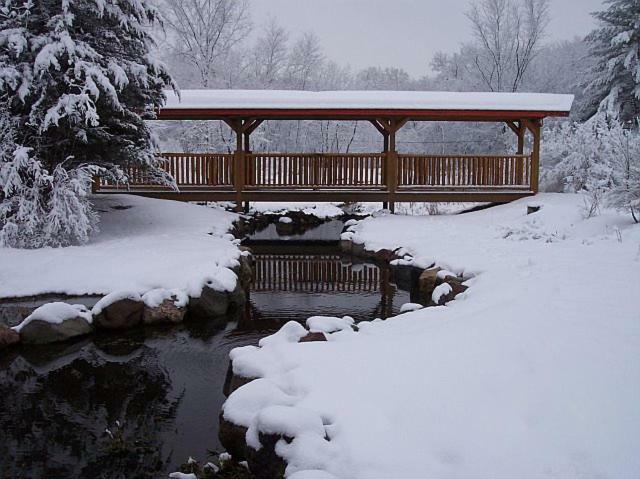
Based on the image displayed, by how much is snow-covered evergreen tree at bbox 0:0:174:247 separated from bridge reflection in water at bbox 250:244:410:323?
3094 mm

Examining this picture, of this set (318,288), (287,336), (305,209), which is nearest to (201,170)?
(305,209)

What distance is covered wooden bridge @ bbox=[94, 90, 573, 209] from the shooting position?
1388cm

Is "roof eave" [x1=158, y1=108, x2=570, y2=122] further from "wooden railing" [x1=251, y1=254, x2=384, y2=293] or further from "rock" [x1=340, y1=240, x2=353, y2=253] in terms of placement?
"wooden railing" [x1=251, y1=254, x2=384, y2=293]

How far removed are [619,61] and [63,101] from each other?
1700 cm

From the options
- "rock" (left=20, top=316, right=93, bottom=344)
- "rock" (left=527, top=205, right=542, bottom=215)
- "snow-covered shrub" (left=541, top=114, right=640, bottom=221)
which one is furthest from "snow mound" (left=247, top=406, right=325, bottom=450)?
"rock" (left=527, top=205, right=542, bottom=215)

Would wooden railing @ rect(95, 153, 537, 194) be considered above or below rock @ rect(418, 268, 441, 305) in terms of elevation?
above

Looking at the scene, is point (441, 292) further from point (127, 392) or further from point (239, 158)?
point (239, 158)

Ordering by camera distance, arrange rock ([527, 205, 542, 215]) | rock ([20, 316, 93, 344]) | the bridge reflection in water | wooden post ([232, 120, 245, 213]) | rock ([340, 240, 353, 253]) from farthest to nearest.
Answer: wooden post ([232, 120, 245, 213]) → rock ([340, 240, 353, 253]) → rock ([527, 205, 542, 215]) → the bridge reflection in water → rock ([20, 316, 93, 344])

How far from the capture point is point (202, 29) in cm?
2661

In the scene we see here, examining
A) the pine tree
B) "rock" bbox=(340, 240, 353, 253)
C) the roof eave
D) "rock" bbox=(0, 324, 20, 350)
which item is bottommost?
"rock" bbox=(0, 324, 20, 350)

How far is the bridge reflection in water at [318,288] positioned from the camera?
766cm

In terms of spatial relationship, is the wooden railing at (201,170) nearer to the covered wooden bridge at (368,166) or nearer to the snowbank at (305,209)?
the covered wooden bridge at (368,166)

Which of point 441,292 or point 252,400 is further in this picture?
point 441,292

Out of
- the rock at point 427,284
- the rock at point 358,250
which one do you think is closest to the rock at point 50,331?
the rock at point 427,284
